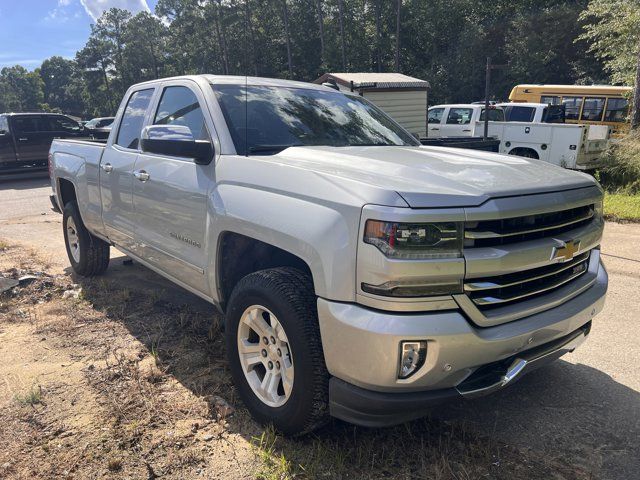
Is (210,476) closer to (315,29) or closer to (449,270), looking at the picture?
(449,270)

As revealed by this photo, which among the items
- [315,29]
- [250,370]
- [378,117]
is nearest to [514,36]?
[315,29]

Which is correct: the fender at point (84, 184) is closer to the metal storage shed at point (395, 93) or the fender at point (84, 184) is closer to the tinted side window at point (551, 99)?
the metal storage shed at point (395, 93)

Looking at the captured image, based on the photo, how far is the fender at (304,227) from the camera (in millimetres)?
2176

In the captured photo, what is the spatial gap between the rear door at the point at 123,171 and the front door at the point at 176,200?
0.60 ft

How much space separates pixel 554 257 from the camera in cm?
244

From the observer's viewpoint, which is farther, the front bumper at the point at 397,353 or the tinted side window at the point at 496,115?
the tinted side window at the point at 496,115

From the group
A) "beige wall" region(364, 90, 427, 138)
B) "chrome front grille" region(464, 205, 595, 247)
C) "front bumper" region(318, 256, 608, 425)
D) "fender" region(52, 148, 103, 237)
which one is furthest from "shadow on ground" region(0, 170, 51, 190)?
"chrome front grille" region(464, 205, 595, 247)

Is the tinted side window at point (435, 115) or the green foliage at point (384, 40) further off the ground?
the green foliage at point (384, 40)

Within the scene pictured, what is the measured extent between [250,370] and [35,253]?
531 cm

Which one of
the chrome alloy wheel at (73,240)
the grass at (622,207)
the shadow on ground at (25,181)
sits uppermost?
the chrome alloy wheel at (73,240)

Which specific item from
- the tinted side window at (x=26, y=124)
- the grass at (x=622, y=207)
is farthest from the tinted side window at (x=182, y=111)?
the tinted side window at (x=26, y=124)

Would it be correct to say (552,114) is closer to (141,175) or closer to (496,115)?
(496,115)

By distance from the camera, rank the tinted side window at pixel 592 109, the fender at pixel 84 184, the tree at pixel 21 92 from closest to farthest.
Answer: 1. the fender at pixel 84 184
2. the tinted side window at pixel 592 109
3. the tree at pixel 21 92

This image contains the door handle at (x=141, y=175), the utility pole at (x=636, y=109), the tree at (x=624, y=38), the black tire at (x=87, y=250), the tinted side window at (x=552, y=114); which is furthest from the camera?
the tinted side window at (x=552, y=114)
